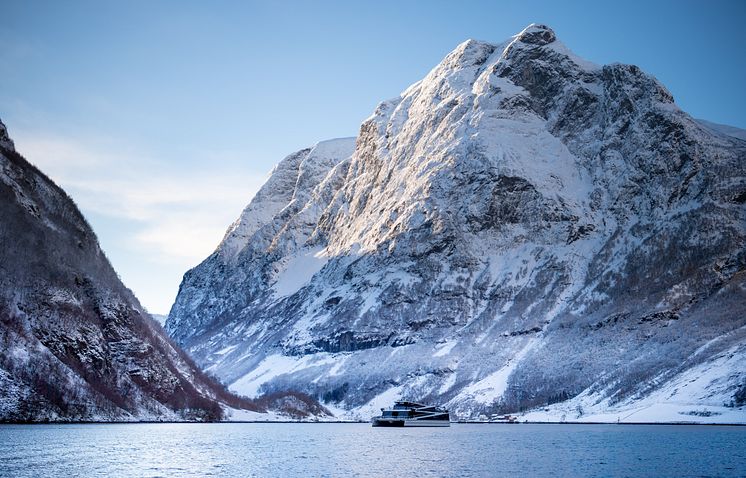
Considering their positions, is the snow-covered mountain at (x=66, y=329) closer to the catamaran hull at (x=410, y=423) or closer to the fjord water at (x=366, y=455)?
the fjord water at (x=366, y=455)

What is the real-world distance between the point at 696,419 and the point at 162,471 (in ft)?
397

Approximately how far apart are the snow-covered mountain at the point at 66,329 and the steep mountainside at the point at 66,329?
0.72 feet

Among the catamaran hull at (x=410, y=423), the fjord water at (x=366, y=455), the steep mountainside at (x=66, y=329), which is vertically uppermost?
the steep mountainside at (x=66, y=329)

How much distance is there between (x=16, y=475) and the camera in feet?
207

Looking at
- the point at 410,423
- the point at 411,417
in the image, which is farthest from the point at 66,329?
the point at 411,417

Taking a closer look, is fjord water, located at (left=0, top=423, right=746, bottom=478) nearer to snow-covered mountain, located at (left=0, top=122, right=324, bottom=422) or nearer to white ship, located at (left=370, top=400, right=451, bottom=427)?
snow-covered mountain, located at (left=0, top=122, right=324, bottom=422)

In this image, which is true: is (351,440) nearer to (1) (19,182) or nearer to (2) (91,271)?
(2) (91,271)

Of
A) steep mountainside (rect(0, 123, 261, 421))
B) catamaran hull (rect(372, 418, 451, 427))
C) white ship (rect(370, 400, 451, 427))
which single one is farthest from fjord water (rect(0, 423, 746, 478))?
catamaran hull (rect(372, 418, 451, 427))

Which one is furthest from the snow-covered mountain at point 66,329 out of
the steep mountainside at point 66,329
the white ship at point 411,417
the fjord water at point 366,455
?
the white ship at point 411,417

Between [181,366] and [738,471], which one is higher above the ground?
[181,366]

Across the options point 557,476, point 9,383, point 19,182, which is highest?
point 19,182

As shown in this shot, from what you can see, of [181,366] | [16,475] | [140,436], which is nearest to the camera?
[16,475]

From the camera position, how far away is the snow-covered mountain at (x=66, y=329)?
13700 centimetres

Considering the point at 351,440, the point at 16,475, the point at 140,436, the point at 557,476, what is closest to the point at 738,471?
the point at 557,476
